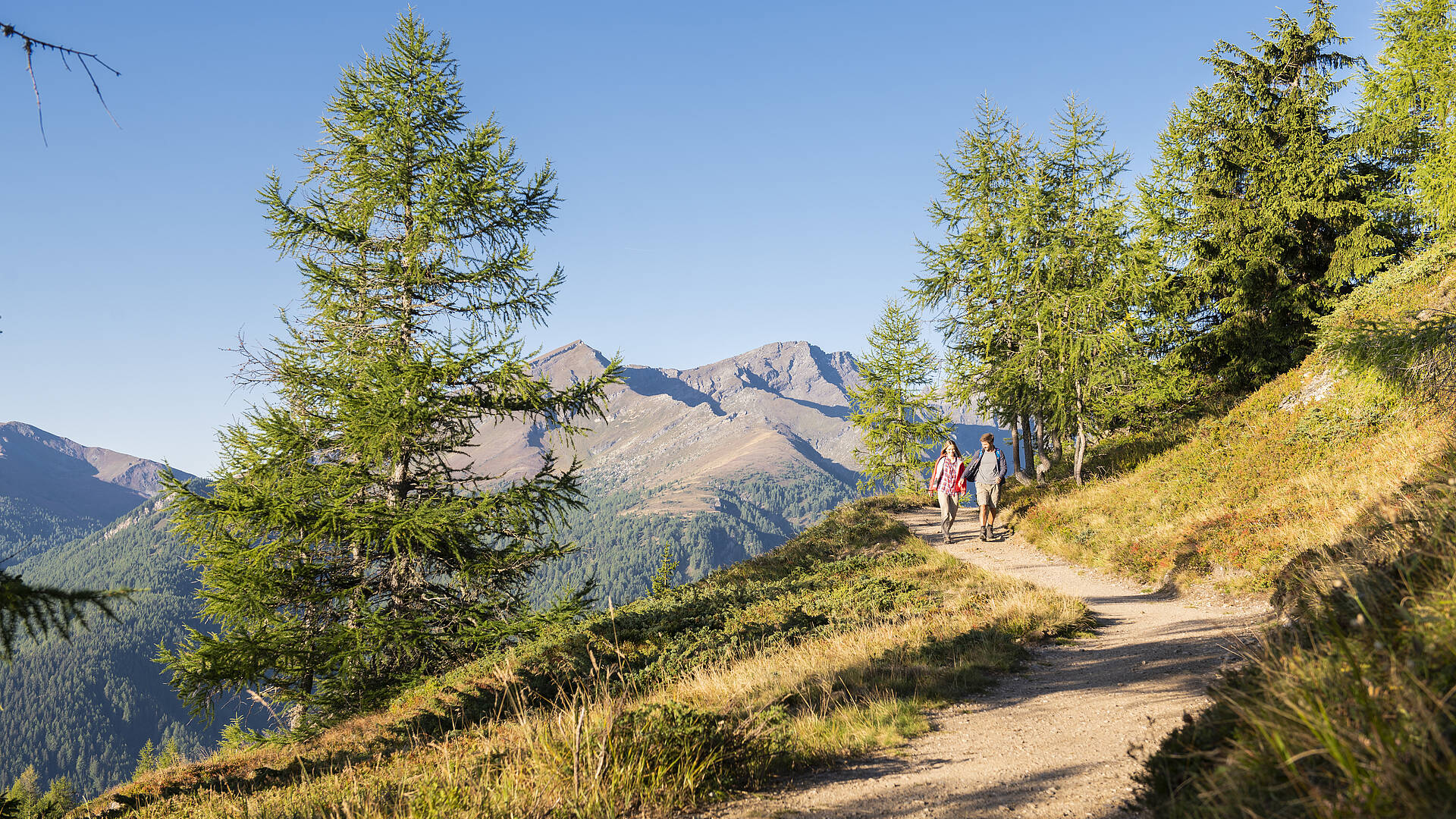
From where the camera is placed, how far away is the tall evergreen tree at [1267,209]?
63.1 feet

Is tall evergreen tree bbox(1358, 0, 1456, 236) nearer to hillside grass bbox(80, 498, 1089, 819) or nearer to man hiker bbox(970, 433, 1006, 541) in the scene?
man hiker bbox(970, 433, 1006, 541)

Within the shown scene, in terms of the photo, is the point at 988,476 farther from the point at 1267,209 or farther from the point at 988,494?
the point at 1267,209

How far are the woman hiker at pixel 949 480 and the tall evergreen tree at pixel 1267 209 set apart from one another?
992 cm

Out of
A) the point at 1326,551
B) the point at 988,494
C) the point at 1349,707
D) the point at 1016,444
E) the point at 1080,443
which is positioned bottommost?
the point at 1326,551

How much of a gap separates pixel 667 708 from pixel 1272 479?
1301 centimetres

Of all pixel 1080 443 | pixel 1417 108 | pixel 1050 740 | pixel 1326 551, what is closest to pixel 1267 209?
pixel 1417 108

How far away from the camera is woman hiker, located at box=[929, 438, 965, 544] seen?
17609mm

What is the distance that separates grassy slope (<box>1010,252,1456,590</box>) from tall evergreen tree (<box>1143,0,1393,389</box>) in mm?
4481

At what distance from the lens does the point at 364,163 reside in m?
13.3

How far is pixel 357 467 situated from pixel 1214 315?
24664mm

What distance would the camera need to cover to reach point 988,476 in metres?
17.4

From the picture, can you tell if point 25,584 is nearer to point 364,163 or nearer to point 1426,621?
point 1426,621

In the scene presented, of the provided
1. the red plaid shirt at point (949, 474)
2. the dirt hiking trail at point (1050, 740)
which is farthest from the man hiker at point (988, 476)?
the dirt hiking trail at point (1050, 740)

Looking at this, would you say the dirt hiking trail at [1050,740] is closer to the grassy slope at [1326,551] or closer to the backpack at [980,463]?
the grassy slope at [1326,551]
